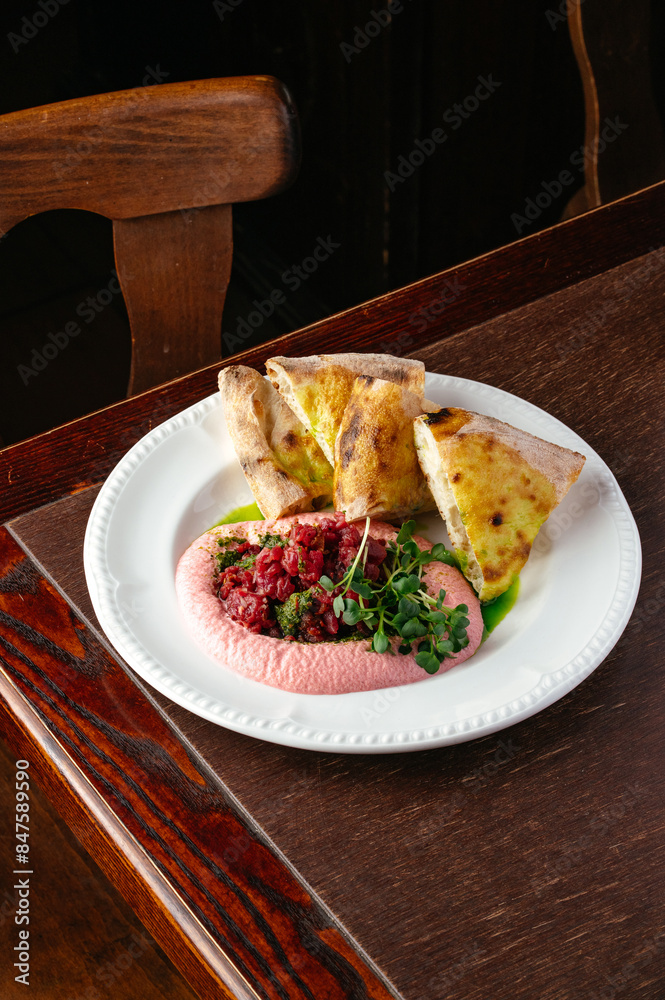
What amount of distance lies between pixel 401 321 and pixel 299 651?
79cm

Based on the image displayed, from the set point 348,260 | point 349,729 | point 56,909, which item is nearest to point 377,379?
point 349,729

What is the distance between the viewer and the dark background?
2.72m

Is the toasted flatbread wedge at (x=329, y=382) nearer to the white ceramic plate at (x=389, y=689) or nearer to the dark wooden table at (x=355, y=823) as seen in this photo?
the white ceramic plate at (x=389, y=689)

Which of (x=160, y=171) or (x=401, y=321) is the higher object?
(x=160, y=171)

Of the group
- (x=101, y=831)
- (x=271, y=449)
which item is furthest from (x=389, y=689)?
(x=271, y=449)

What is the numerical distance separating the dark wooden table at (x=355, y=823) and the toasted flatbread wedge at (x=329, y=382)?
360 millimetres

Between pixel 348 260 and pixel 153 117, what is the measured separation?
1.64 m

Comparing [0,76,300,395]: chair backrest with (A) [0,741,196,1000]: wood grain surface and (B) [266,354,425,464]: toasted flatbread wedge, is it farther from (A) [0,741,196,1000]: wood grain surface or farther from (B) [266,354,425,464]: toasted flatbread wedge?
(A) [0,741,196,1000]: wood grain surface

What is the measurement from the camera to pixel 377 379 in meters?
1.30

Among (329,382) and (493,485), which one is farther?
(329,382)

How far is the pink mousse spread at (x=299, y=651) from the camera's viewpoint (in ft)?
3.51

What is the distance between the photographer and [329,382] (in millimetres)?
1364

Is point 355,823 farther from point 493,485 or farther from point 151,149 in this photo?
point 151,149

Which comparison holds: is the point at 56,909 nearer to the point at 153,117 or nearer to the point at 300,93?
the point at 153,117
